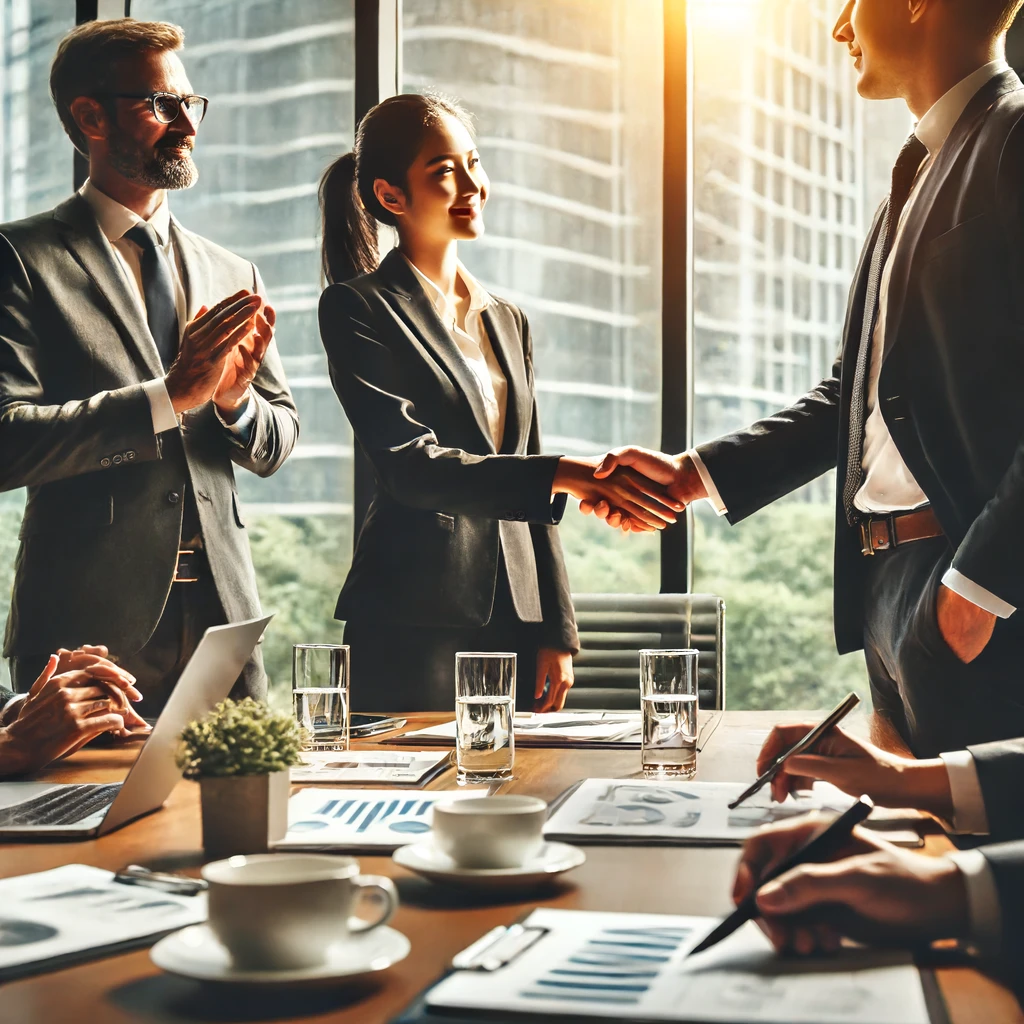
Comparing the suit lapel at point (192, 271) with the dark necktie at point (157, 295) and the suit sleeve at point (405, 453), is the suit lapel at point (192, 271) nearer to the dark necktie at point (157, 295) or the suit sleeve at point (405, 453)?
the dark necktie at point (157, 295)

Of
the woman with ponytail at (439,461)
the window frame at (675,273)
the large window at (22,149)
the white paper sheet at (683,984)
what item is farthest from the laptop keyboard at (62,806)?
the large window at (22,149)

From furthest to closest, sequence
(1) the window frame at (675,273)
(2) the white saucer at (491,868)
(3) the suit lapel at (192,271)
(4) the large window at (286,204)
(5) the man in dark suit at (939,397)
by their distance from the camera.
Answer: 1. (4) the large window at (286,204)
2. (1) the window frame at (675,273)
3. (3) the suit lapel at (192,271)
4. (5) the man in dark suit at (939,397)
5. (2) the white saucer at (491,868)

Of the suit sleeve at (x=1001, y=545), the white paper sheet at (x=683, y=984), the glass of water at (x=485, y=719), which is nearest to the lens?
the white paper sheet at (x=683, y=984)

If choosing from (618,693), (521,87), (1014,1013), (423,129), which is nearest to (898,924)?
(1014,1013)

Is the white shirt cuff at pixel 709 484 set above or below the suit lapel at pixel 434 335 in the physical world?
below

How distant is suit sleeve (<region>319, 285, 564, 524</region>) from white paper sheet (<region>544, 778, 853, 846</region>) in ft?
3.71

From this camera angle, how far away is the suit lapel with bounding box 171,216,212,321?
2732 millimetres

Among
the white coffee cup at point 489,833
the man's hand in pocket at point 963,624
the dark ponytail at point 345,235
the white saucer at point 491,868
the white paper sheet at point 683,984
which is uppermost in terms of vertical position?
the dark ponytail at point 345,235

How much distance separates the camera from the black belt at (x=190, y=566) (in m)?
2.56

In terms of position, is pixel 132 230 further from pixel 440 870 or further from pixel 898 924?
pixel 898 924

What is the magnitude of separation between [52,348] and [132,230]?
36 centimetres

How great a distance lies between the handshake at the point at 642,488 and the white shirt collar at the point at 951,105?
885mm

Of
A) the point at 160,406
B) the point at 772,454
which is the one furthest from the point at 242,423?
the point at 772,454

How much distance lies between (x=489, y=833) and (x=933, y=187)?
60.1 inches
